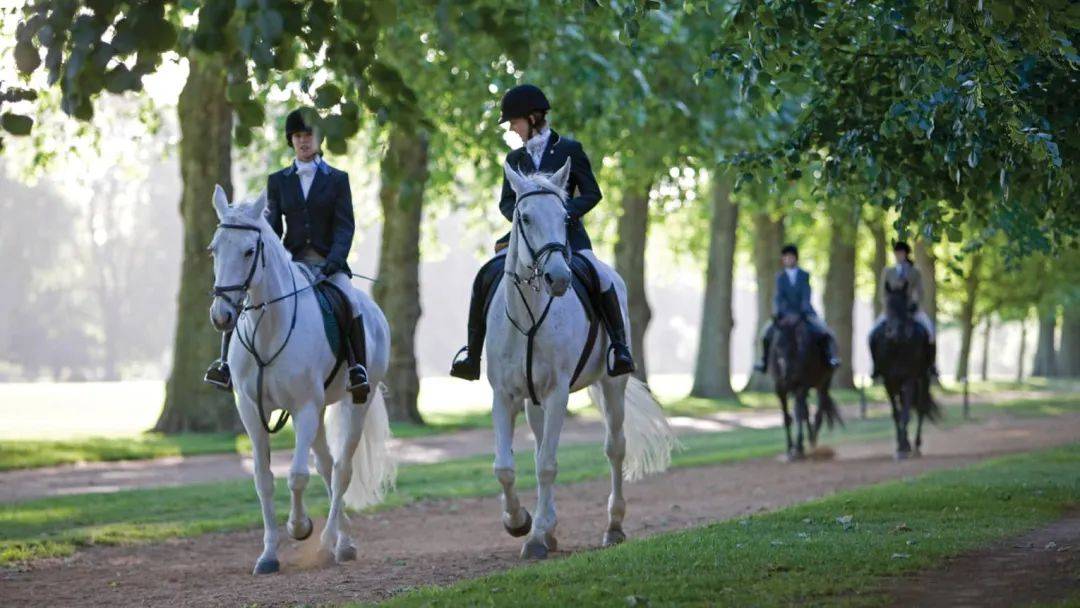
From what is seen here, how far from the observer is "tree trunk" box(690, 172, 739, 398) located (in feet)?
130

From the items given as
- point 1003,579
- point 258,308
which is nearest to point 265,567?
point 258,308

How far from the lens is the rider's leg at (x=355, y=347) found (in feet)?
36.9

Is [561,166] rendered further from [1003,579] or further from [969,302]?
[969,302]

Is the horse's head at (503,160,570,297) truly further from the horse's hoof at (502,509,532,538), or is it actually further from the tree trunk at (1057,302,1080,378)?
the tree trunk at (1057,302,1080,378)

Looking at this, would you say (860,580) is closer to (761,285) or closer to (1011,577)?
(1011,577)

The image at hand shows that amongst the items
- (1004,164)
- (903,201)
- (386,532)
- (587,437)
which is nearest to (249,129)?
(1004,164)

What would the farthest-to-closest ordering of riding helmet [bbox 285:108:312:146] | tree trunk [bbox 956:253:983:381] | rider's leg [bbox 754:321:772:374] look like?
tree trunk [bbox 956:253:983:381]
rider's leg [bbox 754:321:772:374]
riding helmet [bbox 285:108:312:146]

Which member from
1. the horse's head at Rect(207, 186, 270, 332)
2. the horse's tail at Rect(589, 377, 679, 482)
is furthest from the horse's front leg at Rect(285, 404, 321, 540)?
the horse's tail at Rect(589, 377, 679, 482)

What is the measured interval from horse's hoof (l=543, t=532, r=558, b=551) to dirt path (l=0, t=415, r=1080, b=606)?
9.0 inches

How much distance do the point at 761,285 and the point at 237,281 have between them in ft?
119

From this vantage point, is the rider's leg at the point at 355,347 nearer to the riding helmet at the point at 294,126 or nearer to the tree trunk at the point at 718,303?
the riding helmet at the point at 294,126

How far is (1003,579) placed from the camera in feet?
27.3

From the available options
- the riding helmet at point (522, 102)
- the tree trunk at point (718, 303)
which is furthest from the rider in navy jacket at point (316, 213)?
the tree trunk at point (718, 303)

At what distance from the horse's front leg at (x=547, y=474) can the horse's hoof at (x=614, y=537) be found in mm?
900
